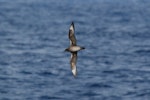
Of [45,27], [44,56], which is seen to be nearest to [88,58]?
[44,56]

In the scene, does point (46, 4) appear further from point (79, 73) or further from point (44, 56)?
point (79, 73)

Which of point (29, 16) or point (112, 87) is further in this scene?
point (29, 16)

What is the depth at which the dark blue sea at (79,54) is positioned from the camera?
49375 mm

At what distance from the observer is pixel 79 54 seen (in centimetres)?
6669

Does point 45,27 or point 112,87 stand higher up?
point 45,27

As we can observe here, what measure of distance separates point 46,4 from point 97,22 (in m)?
25.7

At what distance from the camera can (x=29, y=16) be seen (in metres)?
100

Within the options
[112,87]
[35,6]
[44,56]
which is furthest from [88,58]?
[35,6]

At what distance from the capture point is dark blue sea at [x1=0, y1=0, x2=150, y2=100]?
49375 millimetres

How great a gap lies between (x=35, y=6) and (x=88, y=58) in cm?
5197

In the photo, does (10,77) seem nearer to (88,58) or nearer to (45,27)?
(88,58)

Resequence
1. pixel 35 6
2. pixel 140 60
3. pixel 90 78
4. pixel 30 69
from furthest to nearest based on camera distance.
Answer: pixel 35 6 → pixel 140 60 → pixel 30 69 → pixel 90 78

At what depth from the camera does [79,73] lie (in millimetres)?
57281

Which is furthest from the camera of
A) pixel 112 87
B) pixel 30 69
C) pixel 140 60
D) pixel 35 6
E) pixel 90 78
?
pixel 35 6
